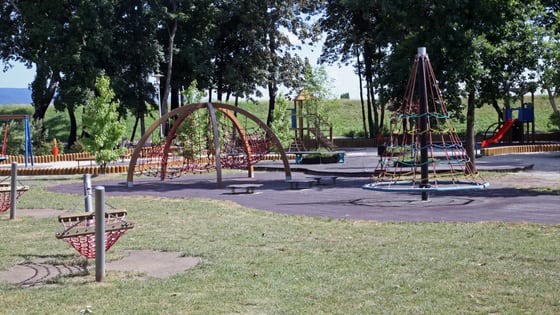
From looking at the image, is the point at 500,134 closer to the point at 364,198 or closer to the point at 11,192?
the point at 364,198

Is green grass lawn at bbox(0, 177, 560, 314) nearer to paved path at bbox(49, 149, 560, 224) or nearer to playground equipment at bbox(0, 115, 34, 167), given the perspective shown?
paved path at bbox(49, 149, 560, 224)

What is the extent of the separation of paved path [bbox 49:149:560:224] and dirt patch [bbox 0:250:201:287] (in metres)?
4.83

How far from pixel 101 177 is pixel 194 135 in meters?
4.43

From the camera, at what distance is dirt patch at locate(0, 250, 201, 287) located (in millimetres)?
8547

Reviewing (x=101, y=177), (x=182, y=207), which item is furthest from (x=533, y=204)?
(x=101, y=177)

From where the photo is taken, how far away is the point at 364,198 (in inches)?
669

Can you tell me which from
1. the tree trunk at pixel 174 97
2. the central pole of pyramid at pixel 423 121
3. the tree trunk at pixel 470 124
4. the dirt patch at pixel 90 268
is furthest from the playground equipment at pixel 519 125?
the dirt patch at pixel 90 268

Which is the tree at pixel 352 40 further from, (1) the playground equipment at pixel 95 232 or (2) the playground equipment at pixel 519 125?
(1) the playground equipment at pixel 95 232

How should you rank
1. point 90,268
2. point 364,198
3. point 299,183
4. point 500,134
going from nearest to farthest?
1. point 90,268
2. point 364,198
3. point 299,183
4. point 500,134

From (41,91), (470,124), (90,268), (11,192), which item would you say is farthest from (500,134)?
(90,268)

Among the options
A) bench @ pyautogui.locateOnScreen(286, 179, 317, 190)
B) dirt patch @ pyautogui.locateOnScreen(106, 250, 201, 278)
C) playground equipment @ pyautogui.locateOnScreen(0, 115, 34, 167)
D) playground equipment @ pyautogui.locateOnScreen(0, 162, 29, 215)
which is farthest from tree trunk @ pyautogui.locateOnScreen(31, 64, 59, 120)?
dirt patch @ pyautogui.locateOnScreen(106, 250, 201, 278)

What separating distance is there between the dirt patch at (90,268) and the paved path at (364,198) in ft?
15.8

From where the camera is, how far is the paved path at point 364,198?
44.5ft

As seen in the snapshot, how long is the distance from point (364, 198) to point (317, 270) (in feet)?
28.2
